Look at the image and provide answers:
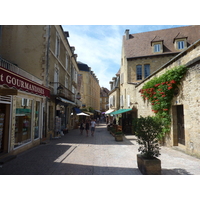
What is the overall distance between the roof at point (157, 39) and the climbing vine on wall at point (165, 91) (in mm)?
10776

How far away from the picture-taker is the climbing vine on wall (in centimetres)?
727

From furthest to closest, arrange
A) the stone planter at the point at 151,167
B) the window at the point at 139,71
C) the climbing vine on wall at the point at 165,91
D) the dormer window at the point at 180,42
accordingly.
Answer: the window at the point at 139,71 → the dormer window at the point at 180,42 → the climbing vine on wall at the point at 165,91 → the stone planter at the point at 151,167

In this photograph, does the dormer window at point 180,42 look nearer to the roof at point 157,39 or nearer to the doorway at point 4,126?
the roof at point 157,39

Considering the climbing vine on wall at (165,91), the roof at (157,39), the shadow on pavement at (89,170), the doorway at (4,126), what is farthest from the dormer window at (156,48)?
the doorway at (4,126)

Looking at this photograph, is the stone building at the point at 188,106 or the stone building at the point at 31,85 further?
the stone building at the point at 31,85

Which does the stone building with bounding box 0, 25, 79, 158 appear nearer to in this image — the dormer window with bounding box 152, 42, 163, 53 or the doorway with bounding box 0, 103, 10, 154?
the doorway with bounding box 0, 103, 10, 154

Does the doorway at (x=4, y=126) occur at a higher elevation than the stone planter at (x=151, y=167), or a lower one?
higher

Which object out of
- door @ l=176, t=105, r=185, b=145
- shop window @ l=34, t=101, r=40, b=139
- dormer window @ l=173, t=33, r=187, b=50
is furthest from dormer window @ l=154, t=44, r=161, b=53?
shop window @ l=34, t=101, r=40, b=139

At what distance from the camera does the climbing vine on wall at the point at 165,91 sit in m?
7.27

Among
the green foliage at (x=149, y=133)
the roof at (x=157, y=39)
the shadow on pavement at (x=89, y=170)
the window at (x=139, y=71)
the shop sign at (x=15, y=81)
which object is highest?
the roof at (x=157, y=39)

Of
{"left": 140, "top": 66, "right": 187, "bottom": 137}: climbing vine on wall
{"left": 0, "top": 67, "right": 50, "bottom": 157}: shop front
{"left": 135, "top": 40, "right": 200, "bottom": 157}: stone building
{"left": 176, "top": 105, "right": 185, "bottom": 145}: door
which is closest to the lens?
{"left": 0, "top": 67, "right": 50, "bottom": 157}: shop front

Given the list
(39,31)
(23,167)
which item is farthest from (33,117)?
(39,31)

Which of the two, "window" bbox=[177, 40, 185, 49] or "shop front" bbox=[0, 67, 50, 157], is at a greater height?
"window" bbox=[177, 40, 185, 49]

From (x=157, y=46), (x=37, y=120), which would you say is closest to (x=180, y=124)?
(x=37, y=120)
